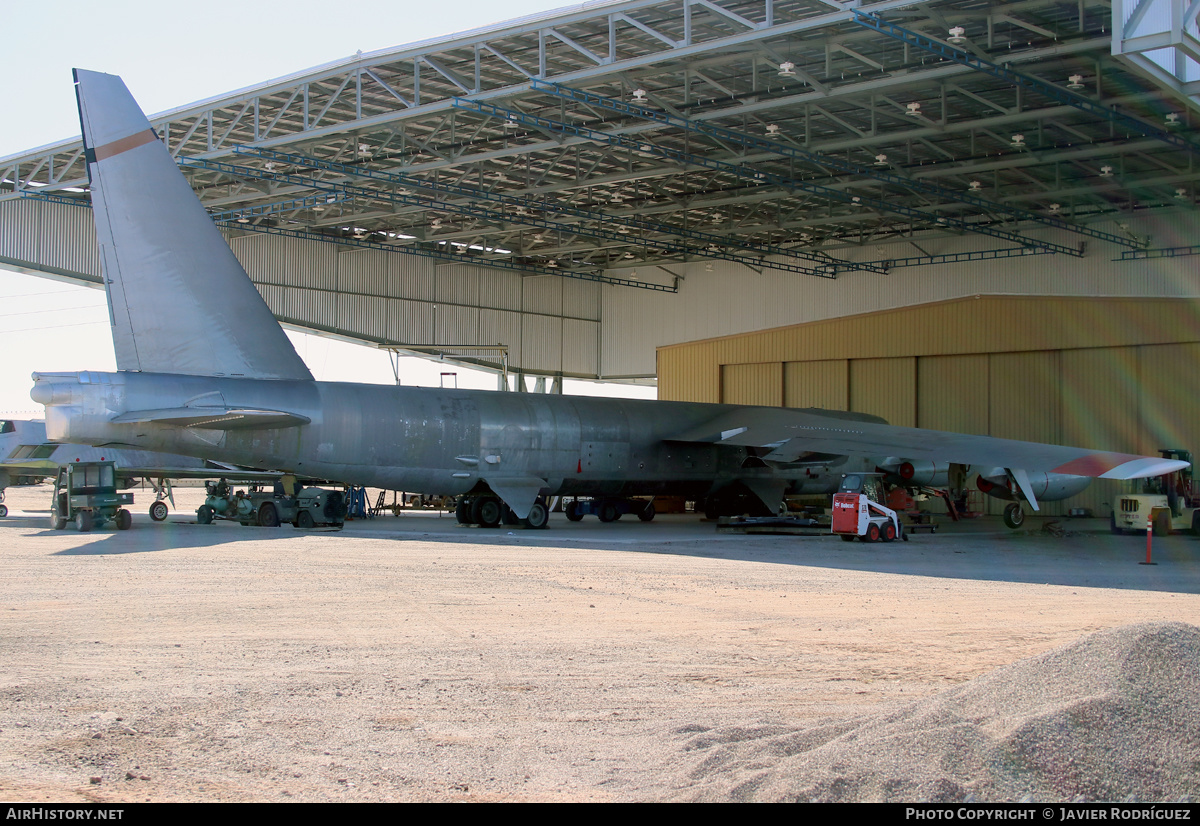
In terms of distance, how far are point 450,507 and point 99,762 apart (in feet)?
92.8

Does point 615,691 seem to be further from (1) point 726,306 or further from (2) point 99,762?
(1) point 726,306

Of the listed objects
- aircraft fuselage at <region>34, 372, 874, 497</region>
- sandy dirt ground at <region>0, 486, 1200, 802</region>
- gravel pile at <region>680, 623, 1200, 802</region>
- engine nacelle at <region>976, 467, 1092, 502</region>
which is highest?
aircraft fuselage at <region>34, 372, 874, 497</region>

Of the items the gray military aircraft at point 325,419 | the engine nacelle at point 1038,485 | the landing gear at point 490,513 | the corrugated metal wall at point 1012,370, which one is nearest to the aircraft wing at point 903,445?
the gray military aircraft at point 325,419

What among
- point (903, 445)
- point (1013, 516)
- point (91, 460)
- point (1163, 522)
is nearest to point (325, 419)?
point (91, 460)

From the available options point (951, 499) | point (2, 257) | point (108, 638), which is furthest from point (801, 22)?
point (2, 257)

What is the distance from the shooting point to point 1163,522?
78.9 ft

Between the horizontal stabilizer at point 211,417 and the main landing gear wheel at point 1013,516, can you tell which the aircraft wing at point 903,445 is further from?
the horizontal stabilizer at point 211,417

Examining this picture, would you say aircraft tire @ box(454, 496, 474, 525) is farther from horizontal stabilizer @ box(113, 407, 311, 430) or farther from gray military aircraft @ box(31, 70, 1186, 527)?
horizontal stabilizer @ box(113, 407, 311, 430)

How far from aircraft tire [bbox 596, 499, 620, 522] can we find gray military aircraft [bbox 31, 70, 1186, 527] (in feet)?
10.2

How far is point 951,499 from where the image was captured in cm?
2978

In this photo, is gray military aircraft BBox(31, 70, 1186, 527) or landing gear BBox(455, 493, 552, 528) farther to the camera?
landing gear BBox(455, 493, 552, 528)

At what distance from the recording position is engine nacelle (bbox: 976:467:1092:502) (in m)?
26.0

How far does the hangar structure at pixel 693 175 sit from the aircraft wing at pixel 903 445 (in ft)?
24.2

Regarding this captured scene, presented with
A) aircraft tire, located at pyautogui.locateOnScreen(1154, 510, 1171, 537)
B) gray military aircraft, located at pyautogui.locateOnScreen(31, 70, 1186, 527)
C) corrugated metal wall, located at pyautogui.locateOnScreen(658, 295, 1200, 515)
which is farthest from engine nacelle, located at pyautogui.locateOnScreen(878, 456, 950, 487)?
corrugated metal wall, located at pyautogui.locateOnScreen(658, 295, 1200, 515)
